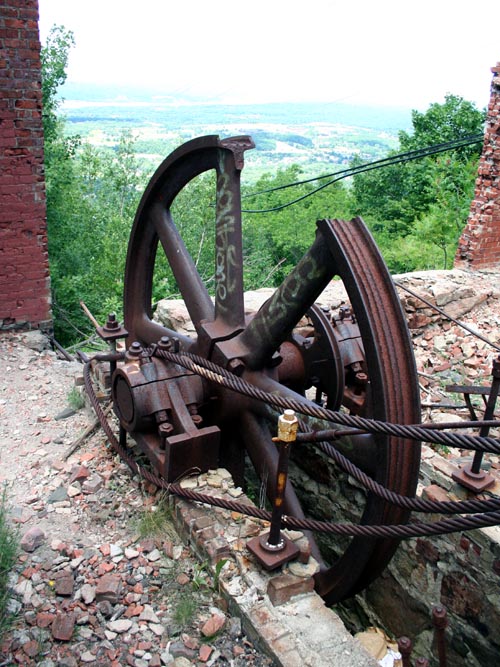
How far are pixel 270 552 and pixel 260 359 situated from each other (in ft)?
3.27

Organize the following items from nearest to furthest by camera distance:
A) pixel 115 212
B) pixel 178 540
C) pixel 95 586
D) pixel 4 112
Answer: pixel 95 586
pixel 178 540
pixel 4 112
pixel 115 212

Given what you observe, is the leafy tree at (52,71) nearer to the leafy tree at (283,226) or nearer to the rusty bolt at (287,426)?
the leafy tree at (283,226)

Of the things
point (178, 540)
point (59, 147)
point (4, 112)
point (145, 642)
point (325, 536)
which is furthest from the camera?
point (59, 147)

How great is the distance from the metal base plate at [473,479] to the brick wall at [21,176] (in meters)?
3.55

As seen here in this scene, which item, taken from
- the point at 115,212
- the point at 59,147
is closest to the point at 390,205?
the point at 115,212

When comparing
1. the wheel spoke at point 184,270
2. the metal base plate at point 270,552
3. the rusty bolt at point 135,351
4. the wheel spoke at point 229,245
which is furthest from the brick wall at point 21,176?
the metal base plate at point 270,552

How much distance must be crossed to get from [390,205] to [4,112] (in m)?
16.1

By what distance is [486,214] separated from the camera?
7.68 metres

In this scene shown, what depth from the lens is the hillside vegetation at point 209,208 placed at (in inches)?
452

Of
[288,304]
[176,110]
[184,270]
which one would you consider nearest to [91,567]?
[288,304]

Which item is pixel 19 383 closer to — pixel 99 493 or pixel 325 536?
pixel 99 493

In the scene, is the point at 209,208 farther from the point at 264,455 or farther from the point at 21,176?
the point at 264,455

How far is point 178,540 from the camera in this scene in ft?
8.89

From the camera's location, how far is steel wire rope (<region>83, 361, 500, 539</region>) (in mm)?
1912
